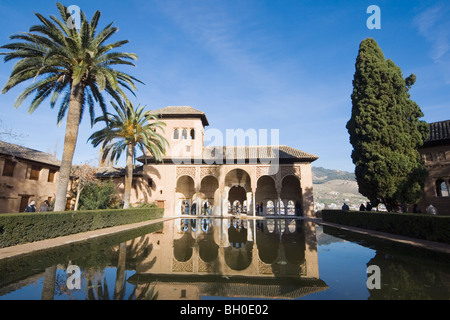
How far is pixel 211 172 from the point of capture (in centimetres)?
2414

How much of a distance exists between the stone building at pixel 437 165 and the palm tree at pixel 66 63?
906 inches

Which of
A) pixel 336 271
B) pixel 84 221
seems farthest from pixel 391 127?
pixel 84 221

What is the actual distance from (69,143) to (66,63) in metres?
4.24

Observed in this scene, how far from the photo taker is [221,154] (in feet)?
82.8

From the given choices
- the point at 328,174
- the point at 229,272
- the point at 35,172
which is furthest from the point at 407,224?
the point at 328,174

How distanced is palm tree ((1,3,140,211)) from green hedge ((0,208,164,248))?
1.29 metres

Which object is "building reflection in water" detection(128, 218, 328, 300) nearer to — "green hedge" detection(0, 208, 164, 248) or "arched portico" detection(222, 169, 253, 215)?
"green hedge" detection(0, 208, 164, 248)

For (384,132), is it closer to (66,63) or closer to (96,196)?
(66,63)

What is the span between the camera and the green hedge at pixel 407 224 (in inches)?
313

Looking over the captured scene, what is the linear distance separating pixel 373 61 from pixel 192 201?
21900 millimetres

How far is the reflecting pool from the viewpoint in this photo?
3.66 m

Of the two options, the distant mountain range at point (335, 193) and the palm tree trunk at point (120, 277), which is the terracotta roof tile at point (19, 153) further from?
the distant mountain range at point (335, 193)

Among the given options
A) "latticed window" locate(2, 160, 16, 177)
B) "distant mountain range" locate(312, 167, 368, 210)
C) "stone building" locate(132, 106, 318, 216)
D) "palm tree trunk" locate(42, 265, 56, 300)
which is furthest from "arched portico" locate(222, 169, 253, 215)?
"distant mountain range" locate(312, 167, 368, 210)
